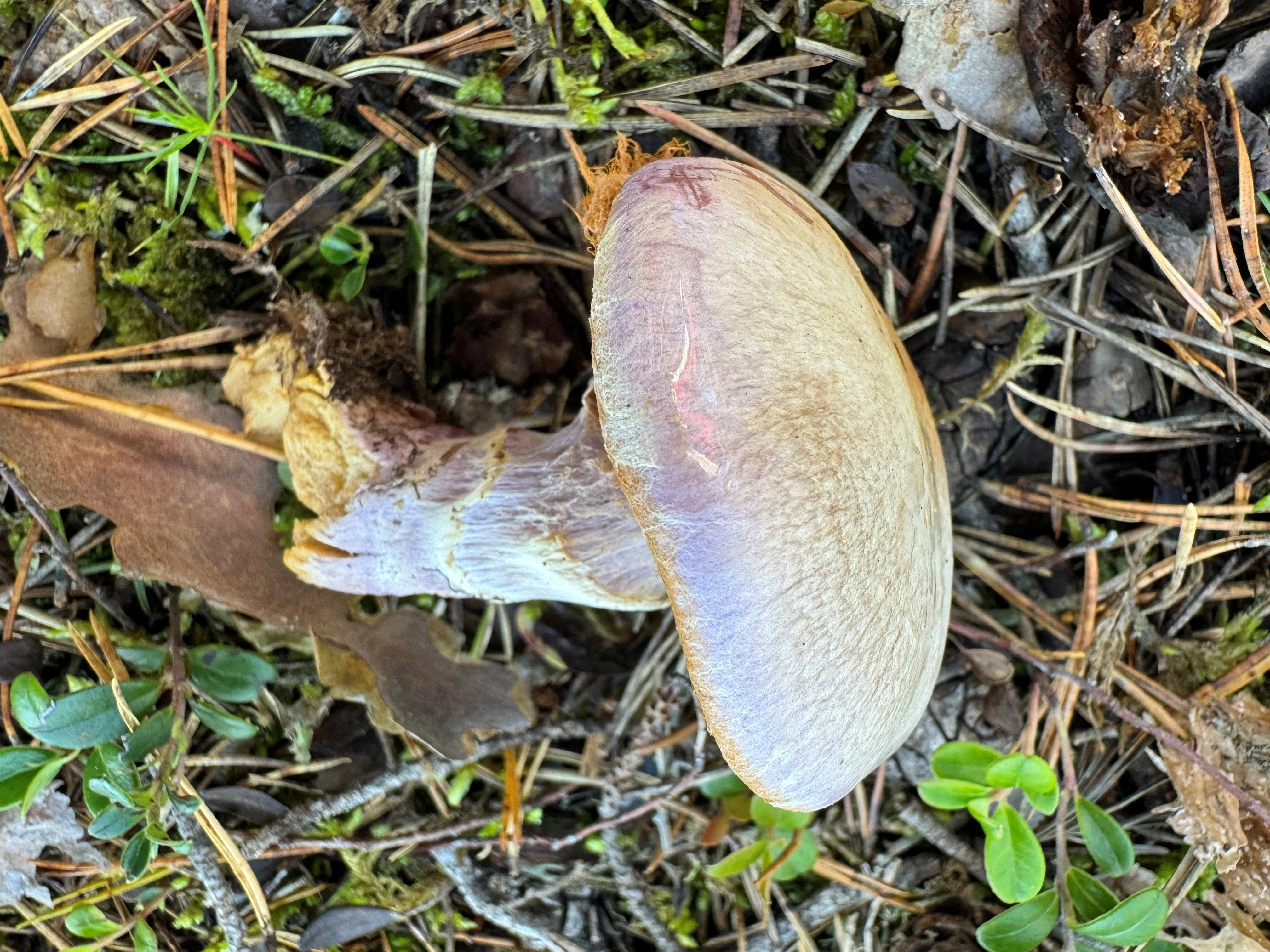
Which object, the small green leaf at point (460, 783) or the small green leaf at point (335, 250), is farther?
the small green leaf at point (460, 783)

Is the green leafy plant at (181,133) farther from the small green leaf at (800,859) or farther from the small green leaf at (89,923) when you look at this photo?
the small green leaf at (800,859)

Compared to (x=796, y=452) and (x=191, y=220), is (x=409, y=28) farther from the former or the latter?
(x=796, y=452)

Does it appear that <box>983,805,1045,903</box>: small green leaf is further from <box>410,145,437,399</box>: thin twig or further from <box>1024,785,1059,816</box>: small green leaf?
<box>410,145,437,399</box>: thin twig

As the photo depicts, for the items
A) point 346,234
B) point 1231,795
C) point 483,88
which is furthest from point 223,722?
point 1231,795

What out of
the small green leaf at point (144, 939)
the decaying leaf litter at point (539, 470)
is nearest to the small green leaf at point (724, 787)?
the decaying leaf litter at point (539, 470)

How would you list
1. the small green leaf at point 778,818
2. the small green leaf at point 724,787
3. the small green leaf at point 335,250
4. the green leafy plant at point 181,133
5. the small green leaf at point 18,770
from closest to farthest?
the green leafy plant at point 181,133 < the small green leaf at point 18,770 < the small green leaf at point 335,250 < the small green leaf at point 778,818 < the small green leaf at point 724,787

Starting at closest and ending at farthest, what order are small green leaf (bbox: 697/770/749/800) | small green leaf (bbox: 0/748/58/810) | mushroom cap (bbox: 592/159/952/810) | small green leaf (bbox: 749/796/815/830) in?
mushroom cap (bbox: 592/159/952/810), small green leaf (bbox: 0/748/58/810), small green leaf (bbox: 749/796/815/830), small green leaf (bbox: 697/770/749/800)

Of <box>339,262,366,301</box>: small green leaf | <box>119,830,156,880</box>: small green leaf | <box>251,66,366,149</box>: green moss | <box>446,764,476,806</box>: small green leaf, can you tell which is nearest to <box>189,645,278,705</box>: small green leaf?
<box>119,830,156,880</box>: small green leaf

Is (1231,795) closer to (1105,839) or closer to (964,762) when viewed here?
(1105,839)
